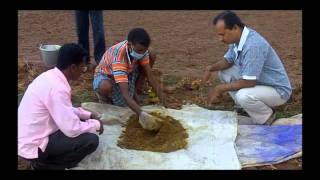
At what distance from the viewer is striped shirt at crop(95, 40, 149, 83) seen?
4461 millimetres

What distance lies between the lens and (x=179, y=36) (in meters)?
7.32

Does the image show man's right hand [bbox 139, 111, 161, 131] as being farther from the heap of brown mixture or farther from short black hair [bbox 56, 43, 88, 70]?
short black hair [bbox 56, 43, 88, 70]

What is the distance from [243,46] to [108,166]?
1587 millimetres

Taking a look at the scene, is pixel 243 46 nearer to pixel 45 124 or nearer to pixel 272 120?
pixel 272 120

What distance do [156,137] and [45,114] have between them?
1.01 meters

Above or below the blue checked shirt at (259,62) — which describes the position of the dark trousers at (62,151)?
below

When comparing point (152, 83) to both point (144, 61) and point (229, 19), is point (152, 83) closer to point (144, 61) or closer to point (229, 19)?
point (144, 61)

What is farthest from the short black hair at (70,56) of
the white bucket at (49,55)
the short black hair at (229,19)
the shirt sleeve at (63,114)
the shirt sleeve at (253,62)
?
the white bucket at (49,55)

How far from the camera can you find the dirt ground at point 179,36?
5785mm

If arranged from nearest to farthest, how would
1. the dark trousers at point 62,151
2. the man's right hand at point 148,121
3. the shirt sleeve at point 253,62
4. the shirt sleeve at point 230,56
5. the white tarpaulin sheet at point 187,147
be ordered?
the dark trousers at point 62,151, the white tarpaulin sheet at point 187,147, the man's right hand at point 148,121, the shirt sleeve at point 253,62, the shirt sleeve at point 230,56

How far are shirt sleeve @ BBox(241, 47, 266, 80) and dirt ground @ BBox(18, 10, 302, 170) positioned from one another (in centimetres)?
69

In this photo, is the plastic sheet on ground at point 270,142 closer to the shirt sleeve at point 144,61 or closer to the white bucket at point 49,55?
the shirt sleeve at point 144,61

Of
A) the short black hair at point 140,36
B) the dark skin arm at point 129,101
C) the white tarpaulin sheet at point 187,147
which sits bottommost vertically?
the white tarpaulin sheet at point 187,147

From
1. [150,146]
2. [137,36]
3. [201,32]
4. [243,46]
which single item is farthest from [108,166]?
[201,32]
